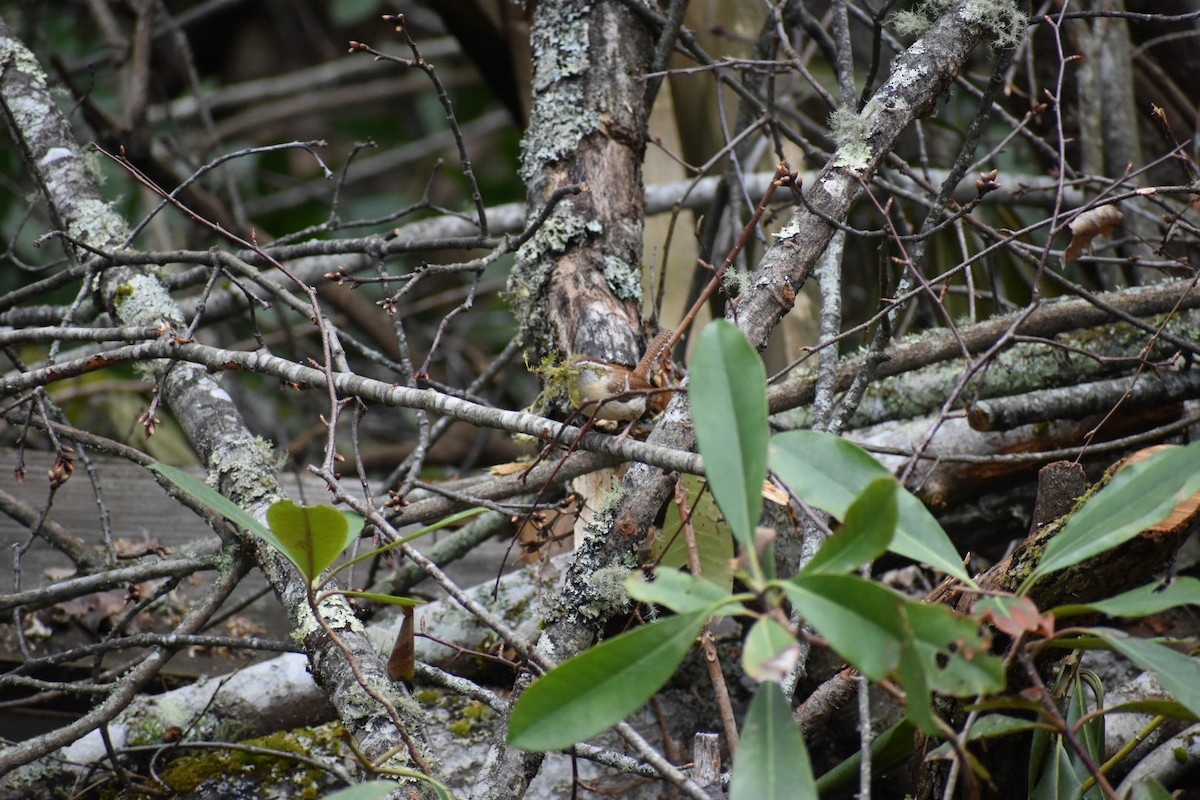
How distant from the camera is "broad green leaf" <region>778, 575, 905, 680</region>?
2.03 feet

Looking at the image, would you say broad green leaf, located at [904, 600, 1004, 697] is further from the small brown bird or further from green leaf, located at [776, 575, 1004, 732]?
the small brown bird

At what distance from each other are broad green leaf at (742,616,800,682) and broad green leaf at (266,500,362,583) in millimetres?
384

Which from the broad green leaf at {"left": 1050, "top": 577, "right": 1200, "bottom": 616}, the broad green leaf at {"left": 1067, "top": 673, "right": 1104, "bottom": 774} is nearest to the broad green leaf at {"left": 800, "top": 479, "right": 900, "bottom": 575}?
the broad green leaf at {"left": 1050, "top": 577, "right": 1200, "bottom": 616}

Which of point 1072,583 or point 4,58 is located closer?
point 1072,583

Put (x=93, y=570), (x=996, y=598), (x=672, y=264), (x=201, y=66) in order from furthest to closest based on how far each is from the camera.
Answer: (x=201, y=66)
(x=672, y=264)
(x=93, y=570)
(x=996, y=598)

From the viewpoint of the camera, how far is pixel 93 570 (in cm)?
149

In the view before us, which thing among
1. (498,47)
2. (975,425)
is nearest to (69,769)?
(975,425)

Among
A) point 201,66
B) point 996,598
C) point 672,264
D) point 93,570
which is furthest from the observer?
point 201,66

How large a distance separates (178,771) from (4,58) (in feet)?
4.90

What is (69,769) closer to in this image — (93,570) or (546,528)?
(93,570)

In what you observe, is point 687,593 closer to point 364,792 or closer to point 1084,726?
point 364,792

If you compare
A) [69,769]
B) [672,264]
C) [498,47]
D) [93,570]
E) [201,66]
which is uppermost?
[201,66]

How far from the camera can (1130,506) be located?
750 mm

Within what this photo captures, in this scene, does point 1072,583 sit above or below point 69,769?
above
